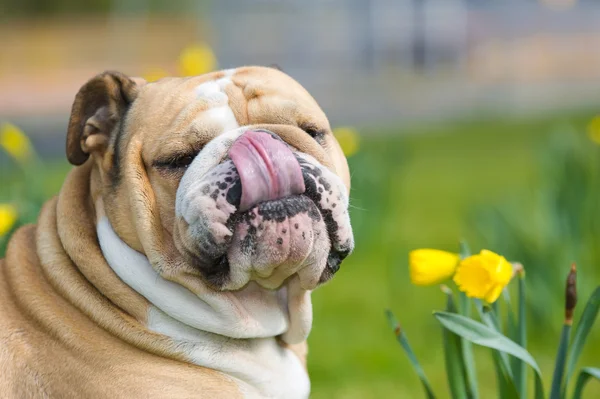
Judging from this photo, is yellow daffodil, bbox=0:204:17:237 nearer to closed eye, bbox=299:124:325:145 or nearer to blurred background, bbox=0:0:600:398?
blurred background, bbox=0:0:600:398

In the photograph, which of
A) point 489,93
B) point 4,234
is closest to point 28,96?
point 489,93

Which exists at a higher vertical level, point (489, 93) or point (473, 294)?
point (473, 294)

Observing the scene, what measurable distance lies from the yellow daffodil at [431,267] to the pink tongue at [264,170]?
0.37 meters

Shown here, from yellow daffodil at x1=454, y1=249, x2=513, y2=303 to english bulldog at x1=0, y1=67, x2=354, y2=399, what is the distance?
15.8 inches

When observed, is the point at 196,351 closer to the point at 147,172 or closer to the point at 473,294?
the point at 147,172

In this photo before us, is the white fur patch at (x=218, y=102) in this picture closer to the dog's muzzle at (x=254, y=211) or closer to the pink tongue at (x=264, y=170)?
the dog's muzzle at (x=254, y=211)

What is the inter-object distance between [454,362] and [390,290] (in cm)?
281

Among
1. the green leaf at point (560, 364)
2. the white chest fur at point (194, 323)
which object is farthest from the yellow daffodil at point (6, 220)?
the green leaf at point (560, 364)

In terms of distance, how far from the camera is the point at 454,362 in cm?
254

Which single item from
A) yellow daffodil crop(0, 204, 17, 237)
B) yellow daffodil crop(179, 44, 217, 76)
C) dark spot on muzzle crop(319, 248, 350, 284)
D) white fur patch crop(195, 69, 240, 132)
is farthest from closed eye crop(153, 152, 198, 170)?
yellow daffodil crop(179, 44, 217, 76)

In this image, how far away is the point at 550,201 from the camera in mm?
4559

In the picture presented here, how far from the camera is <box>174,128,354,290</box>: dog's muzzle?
2.34 metres

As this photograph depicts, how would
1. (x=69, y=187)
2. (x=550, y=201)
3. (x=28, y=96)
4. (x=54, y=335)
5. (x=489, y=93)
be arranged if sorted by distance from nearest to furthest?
(x=54, y=335)
(x=69, y=187)
(x=550, y=201)
(x=489, y=93)
(x=28, y=96)

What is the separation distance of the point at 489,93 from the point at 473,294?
624 inches
